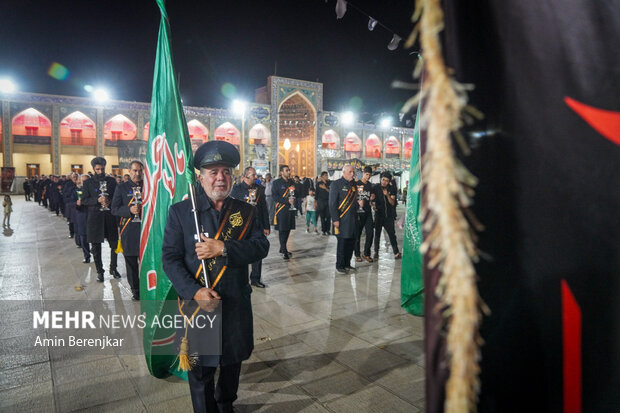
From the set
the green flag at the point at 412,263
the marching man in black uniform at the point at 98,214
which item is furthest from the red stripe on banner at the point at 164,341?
the marching man in black uniform at the point at 98,214

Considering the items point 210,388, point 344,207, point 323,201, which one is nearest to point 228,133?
point 323,201

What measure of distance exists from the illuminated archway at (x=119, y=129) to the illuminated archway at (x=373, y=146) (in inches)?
962

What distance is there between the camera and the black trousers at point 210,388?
217 centimetres

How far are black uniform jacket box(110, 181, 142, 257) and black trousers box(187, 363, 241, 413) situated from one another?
340 centimetres

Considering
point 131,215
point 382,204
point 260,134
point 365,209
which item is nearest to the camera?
point 131,215

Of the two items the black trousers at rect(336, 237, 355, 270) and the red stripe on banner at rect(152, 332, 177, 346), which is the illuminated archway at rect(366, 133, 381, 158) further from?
the red stripe on banner at rect(152, 332, 177, 346)

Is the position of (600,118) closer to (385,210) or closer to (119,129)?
(385,210)

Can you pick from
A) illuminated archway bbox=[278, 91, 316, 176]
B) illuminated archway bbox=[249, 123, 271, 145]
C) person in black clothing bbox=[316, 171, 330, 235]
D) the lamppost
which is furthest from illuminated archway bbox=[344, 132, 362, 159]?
person in black clothing bbox=[316, 171, 330, 235]

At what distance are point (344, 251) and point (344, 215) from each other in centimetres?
67

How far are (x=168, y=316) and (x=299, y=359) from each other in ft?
4.28

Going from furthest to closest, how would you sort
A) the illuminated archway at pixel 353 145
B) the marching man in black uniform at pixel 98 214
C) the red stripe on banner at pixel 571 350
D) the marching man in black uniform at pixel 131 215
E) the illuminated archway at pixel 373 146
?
the illuminated archway at pixel 373 146, the illuminated archway at pixel 353 145, the marching man in black uniform at pixel 98 214, the marching man in black uniform at pixel 131 215, the red stripe on banner at pixel 571 350

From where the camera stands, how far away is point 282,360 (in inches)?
135

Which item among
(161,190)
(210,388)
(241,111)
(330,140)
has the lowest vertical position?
(210,388)

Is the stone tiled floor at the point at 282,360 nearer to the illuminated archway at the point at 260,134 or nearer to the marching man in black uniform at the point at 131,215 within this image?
the marching man in black uniform at the point at 131,215
